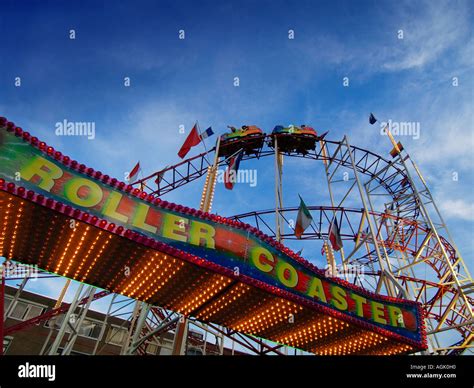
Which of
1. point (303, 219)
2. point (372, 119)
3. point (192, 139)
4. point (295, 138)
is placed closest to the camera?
point (303, 219)

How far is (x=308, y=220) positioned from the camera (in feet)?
47.7

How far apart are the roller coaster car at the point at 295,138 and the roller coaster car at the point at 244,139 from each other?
0.85 m

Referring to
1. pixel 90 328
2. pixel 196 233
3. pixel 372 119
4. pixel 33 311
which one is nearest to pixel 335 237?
pixel 196 233

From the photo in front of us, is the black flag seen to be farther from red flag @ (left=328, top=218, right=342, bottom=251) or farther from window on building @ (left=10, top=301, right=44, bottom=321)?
window on building @ (left=10, top=301, right=44, bottom=321)

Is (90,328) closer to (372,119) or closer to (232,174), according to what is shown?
(232,174)

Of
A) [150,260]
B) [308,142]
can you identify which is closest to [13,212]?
[150,260]

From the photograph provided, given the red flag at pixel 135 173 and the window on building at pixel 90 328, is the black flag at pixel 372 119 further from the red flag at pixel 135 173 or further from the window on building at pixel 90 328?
the window on building at pixel 90 328

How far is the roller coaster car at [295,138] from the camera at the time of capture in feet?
66.8

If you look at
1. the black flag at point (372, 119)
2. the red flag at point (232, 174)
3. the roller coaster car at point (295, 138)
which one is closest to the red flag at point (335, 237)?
the red flag at point (232, 174)

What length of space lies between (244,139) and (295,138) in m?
2.95

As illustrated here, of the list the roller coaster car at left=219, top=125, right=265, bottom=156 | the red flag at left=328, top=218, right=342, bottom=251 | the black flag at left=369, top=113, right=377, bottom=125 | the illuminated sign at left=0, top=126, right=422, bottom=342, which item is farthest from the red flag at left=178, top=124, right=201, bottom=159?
the black flag at left=369, top=113, right=377, bottom=125

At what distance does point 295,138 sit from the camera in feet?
67.6
